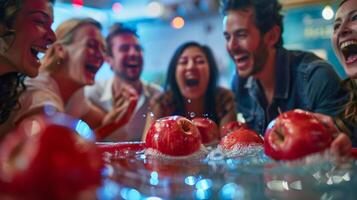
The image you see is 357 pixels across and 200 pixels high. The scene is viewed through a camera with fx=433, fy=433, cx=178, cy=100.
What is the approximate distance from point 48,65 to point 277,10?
850 mm

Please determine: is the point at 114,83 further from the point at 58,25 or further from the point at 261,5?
the point at 261,5

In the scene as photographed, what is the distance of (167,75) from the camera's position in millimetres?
1821

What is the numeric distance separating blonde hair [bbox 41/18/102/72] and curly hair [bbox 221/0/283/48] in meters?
0.58

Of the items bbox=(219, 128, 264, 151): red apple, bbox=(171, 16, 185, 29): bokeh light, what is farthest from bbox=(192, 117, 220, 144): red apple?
bbox=(171, 16, 185, 29): bokeh light

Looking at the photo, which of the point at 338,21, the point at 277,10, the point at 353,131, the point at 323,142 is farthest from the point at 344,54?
the point at 323,142

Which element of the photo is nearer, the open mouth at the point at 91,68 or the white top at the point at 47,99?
the white top at the point at 47,99

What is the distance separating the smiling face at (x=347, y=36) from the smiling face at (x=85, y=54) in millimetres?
869

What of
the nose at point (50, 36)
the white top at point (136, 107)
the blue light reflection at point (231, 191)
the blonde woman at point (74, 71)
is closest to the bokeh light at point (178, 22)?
the white top at point (136, 107)

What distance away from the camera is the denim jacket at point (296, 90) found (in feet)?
4.51

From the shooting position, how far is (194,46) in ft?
5.89

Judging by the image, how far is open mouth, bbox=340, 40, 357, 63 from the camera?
4.15 ft

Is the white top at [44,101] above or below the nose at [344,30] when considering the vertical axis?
below

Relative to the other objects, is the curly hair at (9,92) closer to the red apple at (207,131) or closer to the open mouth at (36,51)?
the open mouth at (36,51)

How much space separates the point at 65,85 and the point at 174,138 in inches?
30.9
